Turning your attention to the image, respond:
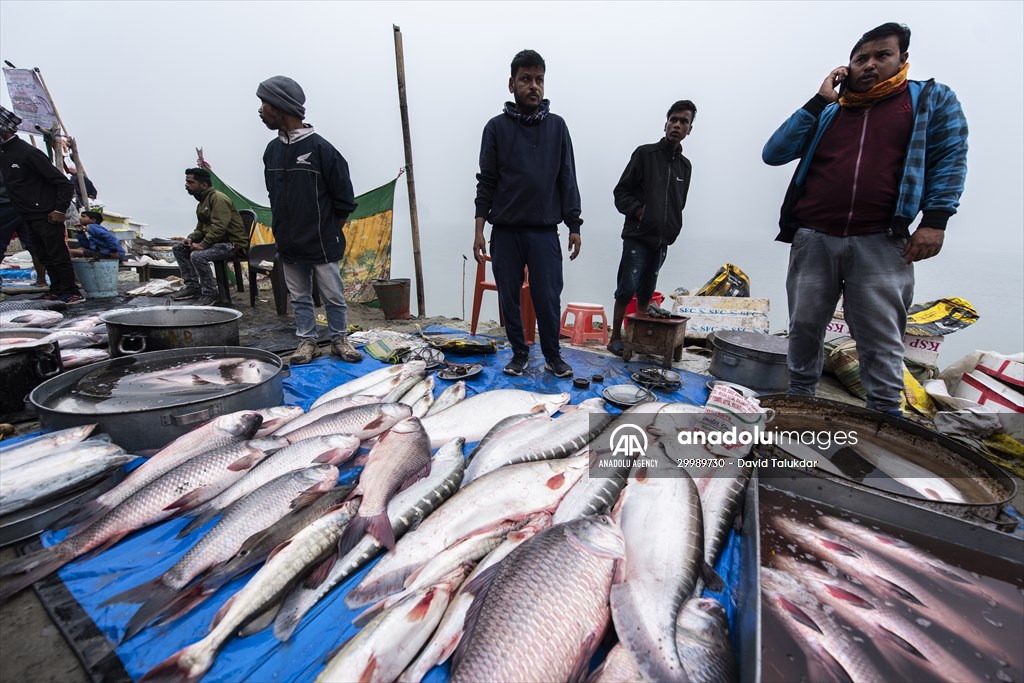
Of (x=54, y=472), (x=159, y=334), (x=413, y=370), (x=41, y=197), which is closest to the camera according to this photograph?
(x=54, y=472)

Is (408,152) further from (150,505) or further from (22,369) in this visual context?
(150,505)

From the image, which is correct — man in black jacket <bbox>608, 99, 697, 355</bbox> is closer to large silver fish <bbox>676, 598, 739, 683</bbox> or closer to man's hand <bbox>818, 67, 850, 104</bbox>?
man's hand <bbox>818, 67, 850, 104</bbox>

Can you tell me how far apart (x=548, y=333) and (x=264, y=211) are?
8.12m

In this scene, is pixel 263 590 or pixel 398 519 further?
pixel 398 519

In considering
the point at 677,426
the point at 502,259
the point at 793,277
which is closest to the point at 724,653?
the point at 677,426

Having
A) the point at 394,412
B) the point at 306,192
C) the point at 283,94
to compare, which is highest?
the point at 283,94

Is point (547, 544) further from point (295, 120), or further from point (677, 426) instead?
point (295, 120)

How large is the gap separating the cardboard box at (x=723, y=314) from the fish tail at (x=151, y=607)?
623cm

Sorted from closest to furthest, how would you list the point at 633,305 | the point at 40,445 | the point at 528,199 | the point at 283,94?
the point at 40,445
the point at 528,199
the point at 283,94
the point at 633,305

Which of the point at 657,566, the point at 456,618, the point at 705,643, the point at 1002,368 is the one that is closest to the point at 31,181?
the point at 456,618

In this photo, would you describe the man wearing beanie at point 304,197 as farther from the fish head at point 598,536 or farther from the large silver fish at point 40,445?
the fish head at point 598,536

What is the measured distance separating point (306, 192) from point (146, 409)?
2.74 m

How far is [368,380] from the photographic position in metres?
3.58

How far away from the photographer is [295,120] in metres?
4.18
